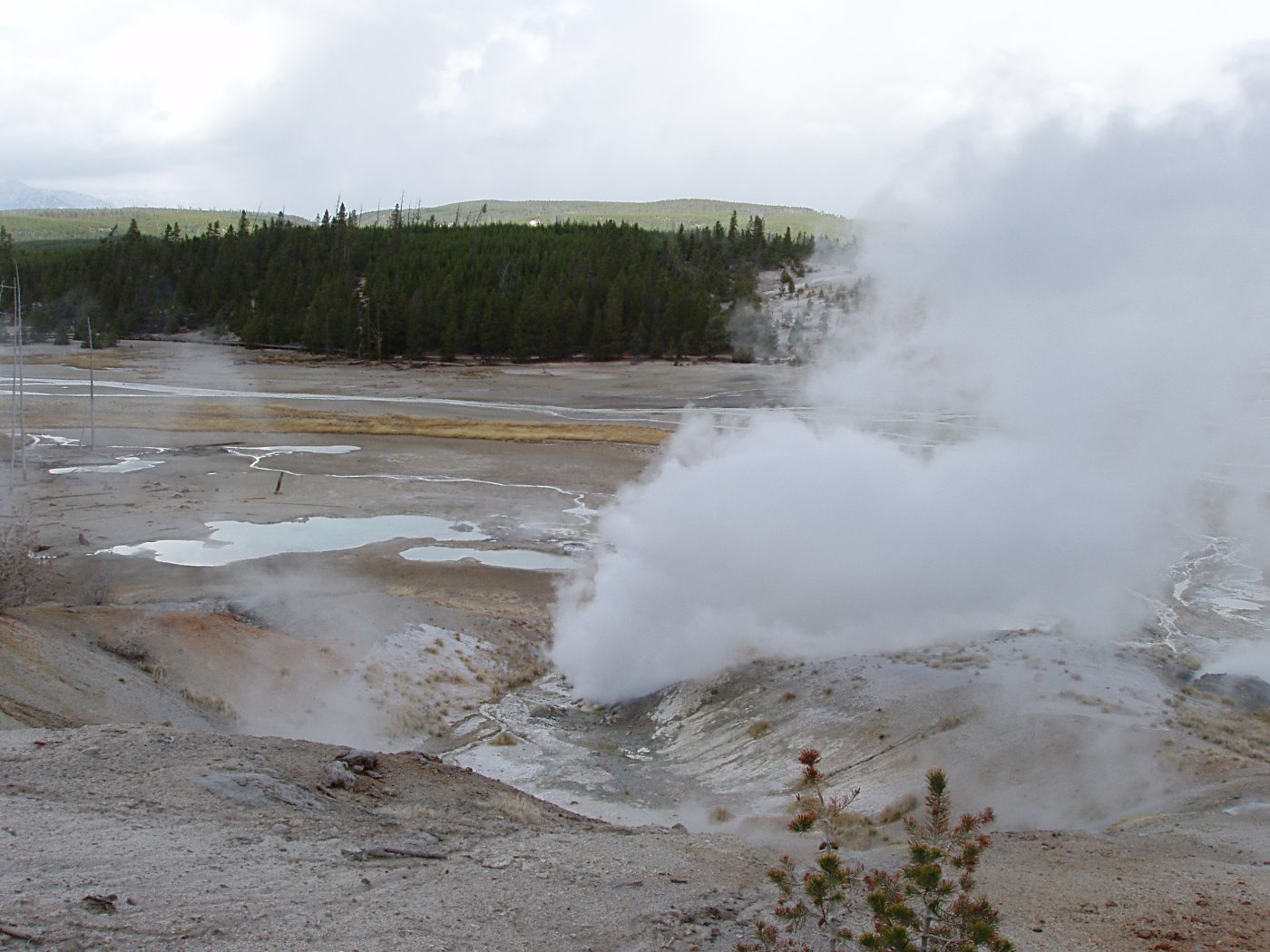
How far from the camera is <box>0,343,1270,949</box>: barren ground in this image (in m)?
7.27

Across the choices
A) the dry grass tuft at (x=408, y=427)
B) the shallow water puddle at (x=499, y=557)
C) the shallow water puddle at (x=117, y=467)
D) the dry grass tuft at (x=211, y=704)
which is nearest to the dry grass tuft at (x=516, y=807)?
the dry grass tuft at (x=211, y=704)

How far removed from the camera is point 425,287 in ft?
305

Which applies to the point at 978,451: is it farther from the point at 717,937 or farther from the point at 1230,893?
the point at 717,937

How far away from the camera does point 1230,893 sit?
309 inches

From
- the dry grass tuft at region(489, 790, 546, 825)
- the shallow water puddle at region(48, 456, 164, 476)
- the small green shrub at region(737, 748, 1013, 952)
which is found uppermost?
the small green shrub at region(737, 748, 1013, 952)

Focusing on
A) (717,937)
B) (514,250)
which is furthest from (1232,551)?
(514,250)

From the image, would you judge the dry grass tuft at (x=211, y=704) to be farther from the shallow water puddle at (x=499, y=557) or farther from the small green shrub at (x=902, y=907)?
the shallow water puddle at (x=499, y=557)

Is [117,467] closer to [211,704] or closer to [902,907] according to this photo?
[211,704]

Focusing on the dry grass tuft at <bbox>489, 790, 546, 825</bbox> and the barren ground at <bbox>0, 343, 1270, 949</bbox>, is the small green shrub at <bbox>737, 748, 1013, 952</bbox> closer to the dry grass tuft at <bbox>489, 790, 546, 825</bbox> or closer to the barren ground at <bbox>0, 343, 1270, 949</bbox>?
the barren ground at <bbox>0, 343, 1270, 949</bbox>

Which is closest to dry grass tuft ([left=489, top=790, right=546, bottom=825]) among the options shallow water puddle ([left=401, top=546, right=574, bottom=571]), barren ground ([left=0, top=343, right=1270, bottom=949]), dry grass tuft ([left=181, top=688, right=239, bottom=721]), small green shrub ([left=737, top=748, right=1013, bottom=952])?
barren ground ([left=0, top=343, right=1270, bottom=949])

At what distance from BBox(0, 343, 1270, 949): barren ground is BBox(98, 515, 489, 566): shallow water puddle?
1.97ft

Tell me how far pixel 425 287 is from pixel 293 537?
68906 mm

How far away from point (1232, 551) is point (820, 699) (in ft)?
60.1

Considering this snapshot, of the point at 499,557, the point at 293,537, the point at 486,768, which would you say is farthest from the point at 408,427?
the point at 486,768
